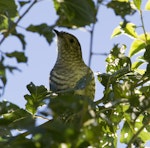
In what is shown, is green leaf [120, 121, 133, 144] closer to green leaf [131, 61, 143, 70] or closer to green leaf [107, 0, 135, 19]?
green leaf [131, 61, 143, 70]

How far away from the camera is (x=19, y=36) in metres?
1.95

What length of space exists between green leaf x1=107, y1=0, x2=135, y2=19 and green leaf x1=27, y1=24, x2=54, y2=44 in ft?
0.75

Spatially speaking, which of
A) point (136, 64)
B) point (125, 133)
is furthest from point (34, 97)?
point (136, 64)

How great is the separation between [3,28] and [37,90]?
2.62 ft

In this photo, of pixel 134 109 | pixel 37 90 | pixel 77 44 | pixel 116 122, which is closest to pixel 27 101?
pixel 37 90

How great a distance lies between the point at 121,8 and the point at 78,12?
0.21 metres

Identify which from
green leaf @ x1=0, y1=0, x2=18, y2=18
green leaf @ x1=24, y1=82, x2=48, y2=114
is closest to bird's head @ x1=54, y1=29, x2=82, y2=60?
green leaf @ x1=24, y1=82, x2=48, y2=114

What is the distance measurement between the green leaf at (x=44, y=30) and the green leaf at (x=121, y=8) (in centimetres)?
23

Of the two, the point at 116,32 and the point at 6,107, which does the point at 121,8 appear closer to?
the point at 6,107

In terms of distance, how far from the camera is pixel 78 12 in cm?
169

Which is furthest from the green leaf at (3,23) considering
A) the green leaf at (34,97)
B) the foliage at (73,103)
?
the green leaf at (34,97)

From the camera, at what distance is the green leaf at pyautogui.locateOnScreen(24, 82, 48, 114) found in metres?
2.67

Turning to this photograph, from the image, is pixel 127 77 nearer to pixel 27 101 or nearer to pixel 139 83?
pixel 139 83

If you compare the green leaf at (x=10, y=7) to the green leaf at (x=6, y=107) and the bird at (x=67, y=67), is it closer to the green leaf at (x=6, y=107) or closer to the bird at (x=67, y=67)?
the green leaf at (x=6, y=107)
